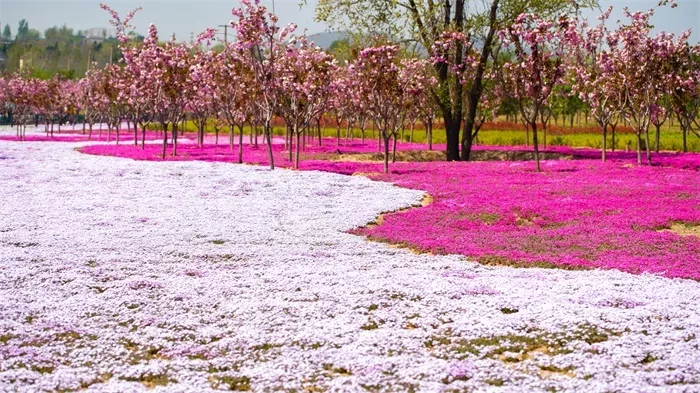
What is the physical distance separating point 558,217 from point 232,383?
16940mm

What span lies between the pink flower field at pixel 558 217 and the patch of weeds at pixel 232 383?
9.52 metres

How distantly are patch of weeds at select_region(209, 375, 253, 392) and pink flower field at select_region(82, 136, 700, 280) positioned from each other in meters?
9.52

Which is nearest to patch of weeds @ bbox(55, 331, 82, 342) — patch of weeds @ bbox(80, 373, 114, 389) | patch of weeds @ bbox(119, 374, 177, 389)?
patch of weeds @ bbox(80, 373, 114, 389)

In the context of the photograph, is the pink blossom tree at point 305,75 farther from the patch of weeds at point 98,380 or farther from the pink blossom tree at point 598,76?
the patch of weeds at point 98,380

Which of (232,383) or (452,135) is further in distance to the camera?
(452,135)

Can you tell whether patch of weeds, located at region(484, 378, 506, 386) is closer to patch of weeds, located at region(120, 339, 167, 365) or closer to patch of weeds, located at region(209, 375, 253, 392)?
patch of weeds, located at region(209, 375, 253, 392)

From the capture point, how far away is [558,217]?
25.0 m

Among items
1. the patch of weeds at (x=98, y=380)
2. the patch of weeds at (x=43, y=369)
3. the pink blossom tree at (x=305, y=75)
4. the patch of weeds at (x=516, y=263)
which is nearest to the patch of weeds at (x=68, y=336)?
the patch of weeds at (x=43, y=369)

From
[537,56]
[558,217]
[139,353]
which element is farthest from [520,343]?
[537,56]

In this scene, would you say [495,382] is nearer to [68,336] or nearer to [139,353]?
[139,353]

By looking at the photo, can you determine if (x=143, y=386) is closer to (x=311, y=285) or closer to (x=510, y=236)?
(x=311, y=285)

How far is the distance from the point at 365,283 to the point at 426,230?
7440 millimetres

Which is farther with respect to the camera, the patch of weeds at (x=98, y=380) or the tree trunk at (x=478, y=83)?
the tree trunk at (x=478, y=83)

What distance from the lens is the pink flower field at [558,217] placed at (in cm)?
1900
